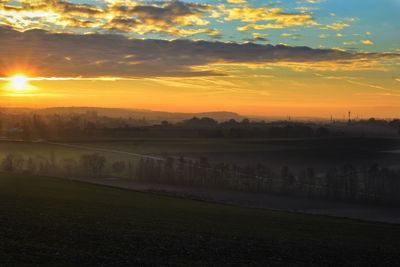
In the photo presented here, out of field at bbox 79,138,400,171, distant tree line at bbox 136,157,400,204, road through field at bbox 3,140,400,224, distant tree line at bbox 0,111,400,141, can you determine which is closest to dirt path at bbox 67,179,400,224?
road through field at bbox 3,140,400,224

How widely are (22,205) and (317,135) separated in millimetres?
127652

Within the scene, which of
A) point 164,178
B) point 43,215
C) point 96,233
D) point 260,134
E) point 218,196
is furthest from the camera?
point 260,134

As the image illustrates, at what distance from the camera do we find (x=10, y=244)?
56.7 feet

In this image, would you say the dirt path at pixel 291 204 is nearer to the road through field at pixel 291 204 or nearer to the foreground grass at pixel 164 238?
the road through field at pixel 291 204

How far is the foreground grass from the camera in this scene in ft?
57.2

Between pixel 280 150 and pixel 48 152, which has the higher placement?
pixel 280 150

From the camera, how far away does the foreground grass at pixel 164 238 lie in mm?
17438

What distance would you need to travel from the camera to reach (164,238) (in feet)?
71.9

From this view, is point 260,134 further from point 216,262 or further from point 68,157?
point 216,262

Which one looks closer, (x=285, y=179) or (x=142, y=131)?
(x=285, y=179)

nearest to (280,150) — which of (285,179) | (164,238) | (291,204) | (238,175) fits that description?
(238,175)

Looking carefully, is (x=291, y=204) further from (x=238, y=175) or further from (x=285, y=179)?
(x=238, y=175)

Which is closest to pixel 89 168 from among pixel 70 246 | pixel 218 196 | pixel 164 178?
pixel 164 178

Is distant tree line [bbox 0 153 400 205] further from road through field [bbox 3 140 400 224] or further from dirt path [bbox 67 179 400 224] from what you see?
dirt path [bbox 67 179 400 224]
